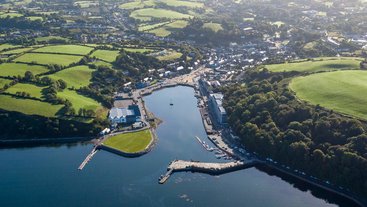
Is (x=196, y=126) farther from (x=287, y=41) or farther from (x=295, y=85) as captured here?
(x=287, y=41)

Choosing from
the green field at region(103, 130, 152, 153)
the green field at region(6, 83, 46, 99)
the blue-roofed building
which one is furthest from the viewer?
the green field at region(6, 83, 46, 99)

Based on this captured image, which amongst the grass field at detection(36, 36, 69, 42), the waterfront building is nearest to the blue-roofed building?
the waterfront building

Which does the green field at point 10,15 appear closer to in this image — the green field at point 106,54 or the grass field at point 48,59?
the grass field at point 48,59

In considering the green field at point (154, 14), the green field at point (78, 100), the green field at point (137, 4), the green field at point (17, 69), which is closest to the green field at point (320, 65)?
the green field at point (78, 100)

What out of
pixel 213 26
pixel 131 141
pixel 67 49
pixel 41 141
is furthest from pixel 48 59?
pixel 213 26

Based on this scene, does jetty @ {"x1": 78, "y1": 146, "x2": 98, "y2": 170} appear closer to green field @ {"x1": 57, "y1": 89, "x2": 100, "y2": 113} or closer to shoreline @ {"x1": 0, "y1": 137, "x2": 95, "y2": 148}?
shoreline @ {"x1": 0, "y1": 137, "x2": 95, "y2": 148}

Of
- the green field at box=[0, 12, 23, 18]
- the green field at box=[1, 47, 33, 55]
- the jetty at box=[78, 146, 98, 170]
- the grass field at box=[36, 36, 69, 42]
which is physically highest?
the green field at box=[1, 47, 33, 55]

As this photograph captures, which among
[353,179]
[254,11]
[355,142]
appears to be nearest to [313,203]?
[353,179]
